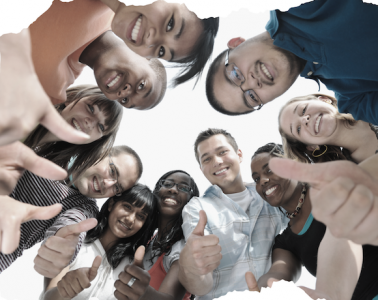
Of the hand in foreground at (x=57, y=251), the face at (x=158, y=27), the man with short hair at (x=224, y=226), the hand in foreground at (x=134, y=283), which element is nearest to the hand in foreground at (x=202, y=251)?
the man with short hair at (x=224, y=226)

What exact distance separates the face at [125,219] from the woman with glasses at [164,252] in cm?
5

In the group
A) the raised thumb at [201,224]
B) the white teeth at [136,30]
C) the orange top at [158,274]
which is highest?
the white teeth at [136,30]

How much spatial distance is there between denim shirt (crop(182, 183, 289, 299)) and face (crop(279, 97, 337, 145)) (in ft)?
0.71

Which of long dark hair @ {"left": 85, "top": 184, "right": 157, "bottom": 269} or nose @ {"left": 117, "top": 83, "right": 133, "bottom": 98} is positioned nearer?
nose @ {"left": 117, "top": 83, "right": 133, "bottom": 98}

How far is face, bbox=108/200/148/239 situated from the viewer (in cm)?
88

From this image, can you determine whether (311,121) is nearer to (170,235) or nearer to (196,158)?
(196,158)

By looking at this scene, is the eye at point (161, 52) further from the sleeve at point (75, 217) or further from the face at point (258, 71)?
the sleeve at point (75, 217)

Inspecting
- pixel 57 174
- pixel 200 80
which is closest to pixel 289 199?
pixel 200 80

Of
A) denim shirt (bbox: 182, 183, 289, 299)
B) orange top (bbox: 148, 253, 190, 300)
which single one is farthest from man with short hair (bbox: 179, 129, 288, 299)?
orange top (bbox: 148, 253, 190, 300)

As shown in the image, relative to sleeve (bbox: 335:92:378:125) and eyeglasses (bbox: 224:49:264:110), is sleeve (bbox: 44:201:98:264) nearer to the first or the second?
eyeglasses (bbox: 224:49:264:110)

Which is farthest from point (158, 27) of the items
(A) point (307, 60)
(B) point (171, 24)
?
(A) point (307, 60)

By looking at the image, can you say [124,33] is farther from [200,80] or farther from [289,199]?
[289,199]

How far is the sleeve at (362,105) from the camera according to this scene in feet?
1.98

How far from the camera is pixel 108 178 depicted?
2.84 feet
